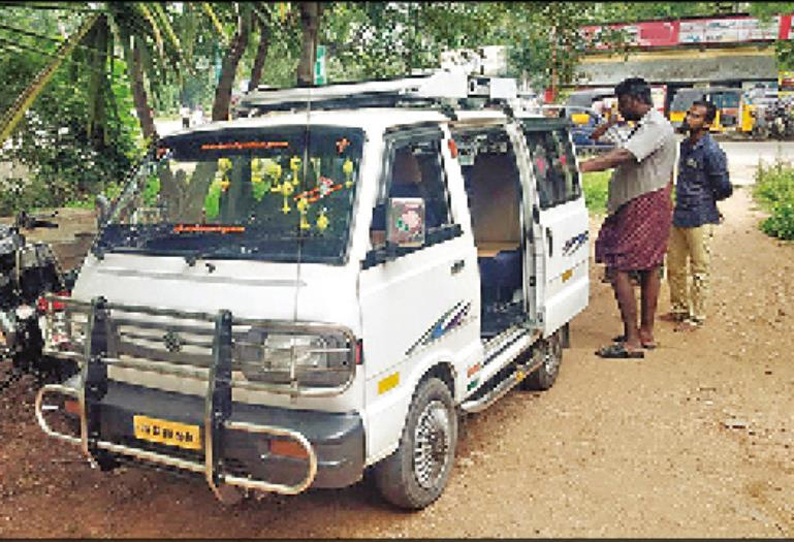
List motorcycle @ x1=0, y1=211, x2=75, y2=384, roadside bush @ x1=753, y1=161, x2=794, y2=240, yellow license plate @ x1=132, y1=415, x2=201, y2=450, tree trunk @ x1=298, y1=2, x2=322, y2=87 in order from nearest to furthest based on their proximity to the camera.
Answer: yellow license plate @ x1=132, y1=415, x2=201, y2=450 → tree trunk @ x1=298, y1=2, x2=322, y2=87 → motorcycle @ x1=0, y1=211, x2=75, y2=384 → roadside bush @ x1=753, y1=161, x2=794, y2=240

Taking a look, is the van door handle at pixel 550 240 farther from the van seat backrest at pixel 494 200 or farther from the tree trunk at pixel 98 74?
the tree trunk at pixel 98 74

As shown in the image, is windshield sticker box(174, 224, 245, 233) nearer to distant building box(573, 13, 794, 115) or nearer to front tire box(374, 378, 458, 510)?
front tire box(374, 378, 458, 510)

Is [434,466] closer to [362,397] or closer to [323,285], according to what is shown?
[362,397]

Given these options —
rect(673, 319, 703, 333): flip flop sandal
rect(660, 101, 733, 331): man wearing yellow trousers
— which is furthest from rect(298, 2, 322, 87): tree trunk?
rect(673, 319, 703, 333): flip flop sandal

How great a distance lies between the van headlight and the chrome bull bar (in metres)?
0.16

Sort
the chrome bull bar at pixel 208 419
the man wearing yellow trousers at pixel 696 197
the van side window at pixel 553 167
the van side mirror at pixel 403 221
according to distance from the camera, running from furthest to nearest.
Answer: the man wearing yellow trousers at pixel 696 197 → the van side window at pixel 553 167 → the van side mirror at pixel 403 221 → the chrome bull bar at pixel 208 419

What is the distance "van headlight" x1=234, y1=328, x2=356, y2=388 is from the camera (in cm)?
310

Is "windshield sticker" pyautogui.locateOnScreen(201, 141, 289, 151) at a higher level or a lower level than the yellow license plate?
higher

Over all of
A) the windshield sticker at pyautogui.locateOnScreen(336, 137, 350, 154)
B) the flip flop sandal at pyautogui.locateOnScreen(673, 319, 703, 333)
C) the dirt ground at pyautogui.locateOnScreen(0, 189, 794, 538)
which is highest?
the windshield sticker at pyautogui.locateOnScreen(336, 137, 350, 154)

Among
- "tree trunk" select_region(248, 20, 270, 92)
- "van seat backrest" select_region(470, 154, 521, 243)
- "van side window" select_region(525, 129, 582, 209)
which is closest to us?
"van side window" select_region(525, 129, 582, 209)

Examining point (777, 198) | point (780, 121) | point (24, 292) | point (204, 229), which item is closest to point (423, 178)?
point (204, 229)

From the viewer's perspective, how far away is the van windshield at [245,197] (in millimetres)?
3506

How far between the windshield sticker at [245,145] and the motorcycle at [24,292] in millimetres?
1828

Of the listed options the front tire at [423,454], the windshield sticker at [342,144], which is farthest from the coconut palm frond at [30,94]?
the front tire at [423,454]
